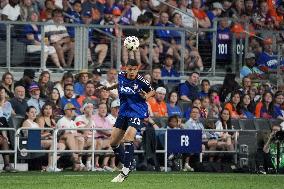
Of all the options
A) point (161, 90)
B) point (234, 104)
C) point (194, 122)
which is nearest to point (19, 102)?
point (161, 90)

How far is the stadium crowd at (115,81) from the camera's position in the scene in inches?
909

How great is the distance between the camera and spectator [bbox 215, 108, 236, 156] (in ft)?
81.0

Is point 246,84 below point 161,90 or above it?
above

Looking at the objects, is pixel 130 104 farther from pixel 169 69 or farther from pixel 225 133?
pixel 169 69

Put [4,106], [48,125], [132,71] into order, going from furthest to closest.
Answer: [48,125], [4,106], [132,71]

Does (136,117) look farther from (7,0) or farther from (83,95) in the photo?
(7,0)

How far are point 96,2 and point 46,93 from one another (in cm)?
389

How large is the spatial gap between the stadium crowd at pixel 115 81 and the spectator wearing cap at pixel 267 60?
0.03m

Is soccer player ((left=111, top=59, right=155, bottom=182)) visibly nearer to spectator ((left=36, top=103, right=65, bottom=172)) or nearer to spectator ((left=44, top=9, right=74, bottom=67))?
spectator ((left=36, top=103, right=65, bottom=172))

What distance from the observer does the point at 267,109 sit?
27.3 meters

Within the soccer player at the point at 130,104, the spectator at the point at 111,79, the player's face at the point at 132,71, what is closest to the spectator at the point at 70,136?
the spectator at the point at 111,79

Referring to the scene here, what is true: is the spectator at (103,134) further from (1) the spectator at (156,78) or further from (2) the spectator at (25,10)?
(2) the spectator at (25,10)

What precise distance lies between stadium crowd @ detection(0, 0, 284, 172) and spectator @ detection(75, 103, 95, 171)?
0.8 inches

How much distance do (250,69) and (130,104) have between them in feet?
32.6
